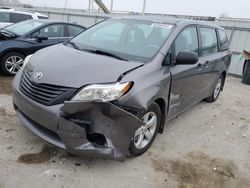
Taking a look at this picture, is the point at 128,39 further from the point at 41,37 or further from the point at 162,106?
the point at 41,37

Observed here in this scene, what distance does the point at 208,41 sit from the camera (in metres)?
4.77

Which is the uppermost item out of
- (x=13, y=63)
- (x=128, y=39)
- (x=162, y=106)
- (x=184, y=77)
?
(x=128, y=39)

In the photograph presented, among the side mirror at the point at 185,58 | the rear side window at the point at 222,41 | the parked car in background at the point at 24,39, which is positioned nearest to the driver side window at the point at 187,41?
the side mirror at the point at 185,58

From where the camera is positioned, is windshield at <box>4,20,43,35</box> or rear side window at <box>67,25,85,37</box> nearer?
windshield at <box>4,20,43,35</box>

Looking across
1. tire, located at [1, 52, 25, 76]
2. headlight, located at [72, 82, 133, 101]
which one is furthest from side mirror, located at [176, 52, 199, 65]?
tire, located at [1, 52, 25, 76]

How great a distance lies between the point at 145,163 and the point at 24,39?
449 cm

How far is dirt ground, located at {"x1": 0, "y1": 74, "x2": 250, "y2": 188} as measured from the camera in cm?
269

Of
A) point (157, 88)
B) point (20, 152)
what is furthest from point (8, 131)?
point (157, 88)

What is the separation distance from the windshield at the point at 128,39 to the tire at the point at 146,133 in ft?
2.10

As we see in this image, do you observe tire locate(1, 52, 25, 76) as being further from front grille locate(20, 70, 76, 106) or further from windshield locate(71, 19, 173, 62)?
front grille locate(20, 70, 76, 106)

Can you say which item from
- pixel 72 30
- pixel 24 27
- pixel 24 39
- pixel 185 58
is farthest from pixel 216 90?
pixel 24 27

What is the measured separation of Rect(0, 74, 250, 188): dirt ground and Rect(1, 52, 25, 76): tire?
174 cm

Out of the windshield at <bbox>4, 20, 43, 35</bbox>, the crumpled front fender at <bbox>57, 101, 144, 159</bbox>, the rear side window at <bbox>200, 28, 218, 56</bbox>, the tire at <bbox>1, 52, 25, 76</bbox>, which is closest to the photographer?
the crumpled front fender at <bbox>57, 101, 144, 159</bbox>

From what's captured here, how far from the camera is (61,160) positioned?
2.95 m
